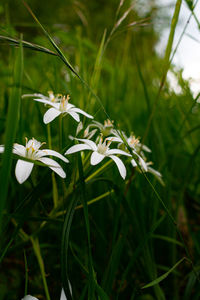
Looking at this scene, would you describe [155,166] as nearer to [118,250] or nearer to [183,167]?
[118,250]

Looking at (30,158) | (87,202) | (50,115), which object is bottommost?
(87,202)

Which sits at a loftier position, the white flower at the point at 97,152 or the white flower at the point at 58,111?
the white flower at the point at 58,111

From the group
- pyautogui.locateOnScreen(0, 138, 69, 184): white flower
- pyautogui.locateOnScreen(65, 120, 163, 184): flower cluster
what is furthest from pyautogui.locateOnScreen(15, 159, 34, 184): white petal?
pyautogui.locateOnScreen(65, 120, 163, 184): flower cluster

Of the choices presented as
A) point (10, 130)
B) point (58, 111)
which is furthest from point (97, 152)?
point (10, 130)

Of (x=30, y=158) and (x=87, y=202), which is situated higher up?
(x=30, y=158)

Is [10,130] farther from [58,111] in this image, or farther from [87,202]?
[87,202]

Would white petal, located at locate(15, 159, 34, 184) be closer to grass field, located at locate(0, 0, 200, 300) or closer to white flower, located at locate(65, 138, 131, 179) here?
grass field, located at locate(0, 0, 200, 300)

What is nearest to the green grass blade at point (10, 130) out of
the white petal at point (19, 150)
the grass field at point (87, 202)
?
the grass field at point (87, 202)

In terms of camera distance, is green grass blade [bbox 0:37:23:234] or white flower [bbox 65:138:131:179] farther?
white flower [bbox 65:138:131:179]

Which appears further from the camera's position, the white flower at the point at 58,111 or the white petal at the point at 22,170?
the white flower at the point at 58,111

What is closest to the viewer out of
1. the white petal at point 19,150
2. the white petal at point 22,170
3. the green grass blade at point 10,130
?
the green grass blade at point 10,130

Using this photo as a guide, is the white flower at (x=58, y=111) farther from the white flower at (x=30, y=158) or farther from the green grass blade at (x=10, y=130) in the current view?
the green grass blade at (x=10, y=130)

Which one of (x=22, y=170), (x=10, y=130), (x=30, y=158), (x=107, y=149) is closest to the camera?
(x=10, y=130)
